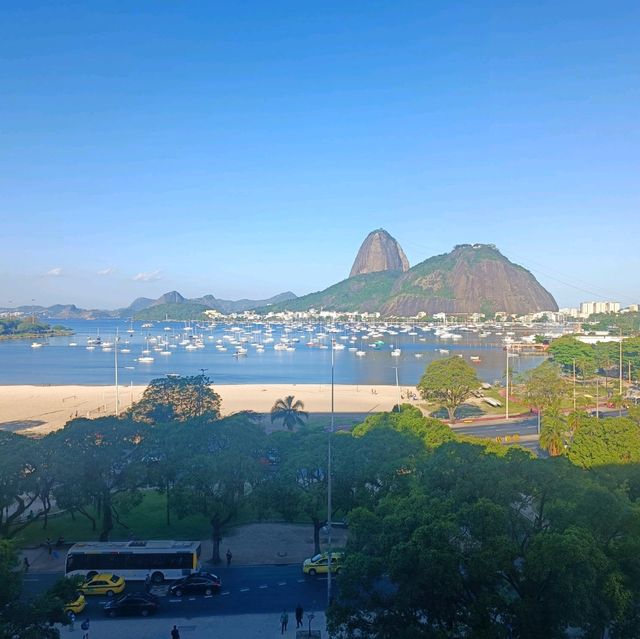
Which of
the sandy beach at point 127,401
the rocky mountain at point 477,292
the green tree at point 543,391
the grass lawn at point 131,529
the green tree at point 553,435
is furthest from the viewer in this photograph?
the rocky mountain at point 477,292

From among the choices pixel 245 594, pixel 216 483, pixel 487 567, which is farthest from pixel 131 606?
pixel 487 567

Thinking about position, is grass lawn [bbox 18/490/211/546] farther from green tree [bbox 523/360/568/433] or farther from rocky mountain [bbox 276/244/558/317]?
rocky mountain [bbox 276/244/558/317]

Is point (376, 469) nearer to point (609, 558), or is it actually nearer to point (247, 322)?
point (609, 558)

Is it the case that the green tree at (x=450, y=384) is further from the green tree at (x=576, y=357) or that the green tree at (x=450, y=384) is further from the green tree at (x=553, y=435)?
the green tree at (x=576, y=357)

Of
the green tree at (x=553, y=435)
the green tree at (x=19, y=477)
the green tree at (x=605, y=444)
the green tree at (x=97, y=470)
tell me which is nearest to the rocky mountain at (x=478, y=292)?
the green tree at (x=553, y=435)

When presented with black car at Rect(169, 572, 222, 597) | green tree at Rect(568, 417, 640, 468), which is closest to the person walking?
black car at Rect(169, 572, 222, 597)

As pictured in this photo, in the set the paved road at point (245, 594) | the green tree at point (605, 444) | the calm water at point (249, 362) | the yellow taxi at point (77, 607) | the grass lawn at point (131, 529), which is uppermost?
the green tree at point (605, 444)
